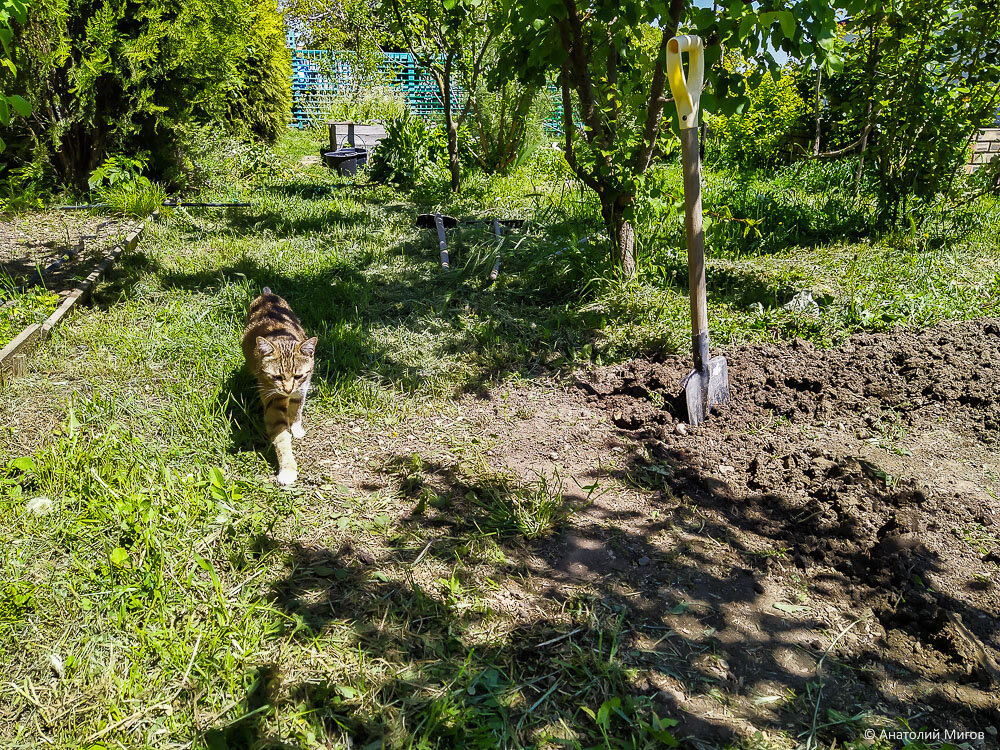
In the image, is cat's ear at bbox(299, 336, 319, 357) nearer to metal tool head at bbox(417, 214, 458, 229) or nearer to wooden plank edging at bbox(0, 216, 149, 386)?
wooden plank edging at bbox(0, 216, 149, 386)

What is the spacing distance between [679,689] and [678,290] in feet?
10.7

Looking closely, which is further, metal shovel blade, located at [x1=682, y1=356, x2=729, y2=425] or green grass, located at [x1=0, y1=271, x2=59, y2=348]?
green grass, located at [x1=0, y1=271, x2=59, y2=348]

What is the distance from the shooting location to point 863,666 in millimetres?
1904

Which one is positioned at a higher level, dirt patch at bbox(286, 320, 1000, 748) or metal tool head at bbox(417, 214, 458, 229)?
metal tool head at bbox(417, 214, 458, 229)

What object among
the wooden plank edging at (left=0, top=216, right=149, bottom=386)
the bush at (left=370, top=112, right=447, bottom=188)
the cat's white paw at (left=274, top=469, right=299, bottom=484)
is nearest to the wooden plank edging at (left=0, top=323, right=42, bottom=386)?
the wooden plank edging at (left=0, top=216, right=149, bottom=386)

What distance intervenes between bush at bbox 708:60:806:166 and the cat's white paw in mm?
7670

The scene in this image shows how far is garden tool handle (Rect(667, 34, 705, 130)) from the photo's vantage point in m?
2.72

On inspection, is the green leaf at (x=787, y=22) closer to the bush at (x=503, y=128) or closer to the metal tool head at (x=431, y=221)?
the metal tool head at (x=431, y=221)

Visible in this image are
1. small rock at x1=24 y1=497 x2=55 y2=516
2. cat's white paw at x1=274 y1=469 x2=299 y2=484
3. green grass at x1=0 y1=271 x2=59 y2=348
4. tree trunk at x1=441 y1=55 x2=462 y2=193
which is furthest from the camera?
tree trunk at x1=441 y1=55 x2=462 y2=193

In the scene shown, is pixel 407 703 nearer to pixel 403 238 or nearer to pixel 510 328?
pixel 510 328

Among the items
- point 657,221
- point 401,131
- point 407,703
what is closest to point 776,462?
point 407,703

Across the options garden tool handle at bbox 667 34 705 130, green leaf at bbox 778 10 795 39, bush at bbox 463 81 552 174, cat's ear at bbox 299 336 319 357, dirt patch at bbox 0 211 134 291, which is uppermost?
bush at bbox 463 81 552 174

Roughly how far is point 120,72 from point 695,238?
7.70 metres

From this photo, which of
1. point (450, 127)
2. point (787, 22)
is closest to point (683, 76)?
point (787, 22)
